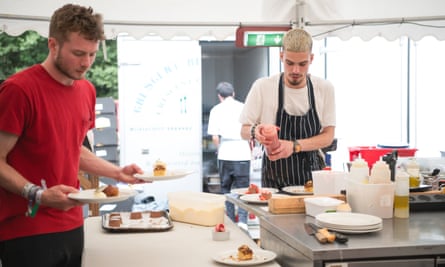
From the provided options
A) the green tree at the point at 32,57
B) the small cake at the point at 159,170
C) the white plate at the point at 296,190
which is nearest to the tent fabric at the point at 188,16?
the white plate at the point at 296,190

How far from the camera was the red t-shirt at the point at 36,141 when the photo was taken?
2.35 meters

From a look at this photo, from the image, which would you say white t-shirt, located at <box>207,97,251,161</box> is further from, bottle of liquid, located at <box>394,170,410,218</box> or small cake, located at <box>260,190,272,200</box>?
bottle of liquid, located at <box>394,170,410,218</box>

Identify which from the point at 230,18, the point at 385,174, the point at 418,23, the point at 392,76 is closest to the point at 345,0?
the point at 418,23

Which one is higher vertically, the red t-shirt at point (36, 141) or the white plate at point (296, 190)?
the red t-shirt at point (36, 141)

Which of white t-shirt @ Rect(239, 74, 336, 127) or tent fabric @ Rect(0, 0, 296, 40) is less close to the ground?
tent fabric @ Rect(0, 0, 296, 40)

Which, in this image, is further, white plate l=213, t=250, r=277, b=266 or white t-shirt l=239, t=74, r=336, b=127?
white t-shirt l=239, t=74, r=336, b=127

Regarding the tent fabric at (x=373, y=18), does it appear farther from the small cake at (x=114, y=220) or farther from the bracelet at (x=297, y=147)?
the small cake at (x=114, y=220)

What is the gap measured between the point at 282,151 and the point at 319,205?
82 centimetres

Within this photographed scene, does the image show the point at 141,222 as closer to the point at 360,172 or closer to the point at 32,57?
the point at 360,172

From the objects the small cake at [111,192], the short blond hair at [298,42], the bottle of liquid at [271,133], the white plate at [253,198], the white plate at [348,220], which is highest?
the short blond hair at [298,42]

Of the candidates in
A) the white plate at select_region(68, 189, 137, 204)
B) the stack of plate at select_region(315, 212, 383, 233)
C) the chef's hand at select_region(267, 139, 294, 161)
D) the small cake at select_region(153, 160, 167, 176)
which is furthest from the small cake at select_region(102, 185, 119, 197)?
the chef's hand at select_region(267, 139, 294, 161)

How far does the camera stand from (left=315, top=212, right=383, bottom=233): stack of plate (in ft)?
7.48

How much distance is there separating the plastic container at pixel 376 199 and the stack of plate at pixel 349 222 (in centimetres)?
14

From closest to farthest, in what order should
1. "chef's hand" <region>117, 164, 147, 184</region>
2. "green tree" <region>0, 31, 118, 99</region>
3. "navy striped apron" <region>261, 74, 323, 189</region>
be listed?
"chef's hand" <region>117, 164, 147, 184</region>
"navy striped apron" <region>261, 74, 323, 189</region>
"green tree" <region>0, 31, 118, 99</region>
